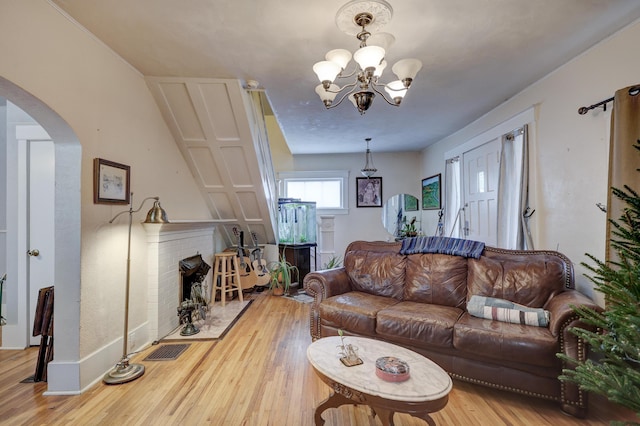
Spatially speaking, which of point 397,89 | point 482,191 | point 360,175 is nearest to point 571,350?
point 397,89

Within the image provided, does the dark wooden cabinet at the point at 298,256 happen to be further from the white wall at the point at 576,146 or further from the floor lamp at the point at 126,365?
the white wall at the point at 576,146

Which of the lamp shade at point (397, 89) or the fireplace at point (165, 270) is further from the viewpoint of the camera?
the fireplace at point (165, 270)

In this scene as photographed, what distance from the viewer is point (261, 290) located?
484cm

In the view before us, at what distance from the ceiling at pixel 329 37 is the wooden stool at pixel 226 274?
2292mm

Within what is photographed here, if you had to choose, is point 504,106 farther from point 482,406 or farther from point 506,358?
point 482,406

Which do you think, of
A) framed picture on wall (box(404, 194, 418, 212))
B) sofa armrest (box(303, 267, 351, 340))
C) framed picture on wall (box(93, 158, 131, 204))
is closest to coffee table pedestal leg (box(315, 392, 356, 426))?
sofa armrest (box(303, 267, 351, 340))

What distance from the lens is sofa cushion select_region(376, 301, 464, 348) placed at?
2.09 metres

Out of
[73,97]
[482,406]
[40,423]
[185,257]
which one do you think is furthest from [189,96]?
[482,406]

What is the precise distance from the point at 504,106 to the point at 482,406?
3.05 metres

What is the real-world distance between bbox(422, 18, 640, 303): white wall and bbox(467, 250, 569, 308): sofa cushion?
0.32 meters

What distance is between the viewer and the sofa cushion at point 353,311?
239 cm

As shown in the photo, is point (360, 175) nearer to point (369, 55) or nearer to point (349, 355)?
point (369, 55)

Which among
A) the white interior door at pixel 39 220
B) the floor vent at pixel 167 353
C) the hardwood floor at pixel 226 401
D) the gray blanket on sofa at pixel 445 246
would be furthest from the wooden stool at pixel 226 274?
the gray blanket on sofa at pixel 445 246

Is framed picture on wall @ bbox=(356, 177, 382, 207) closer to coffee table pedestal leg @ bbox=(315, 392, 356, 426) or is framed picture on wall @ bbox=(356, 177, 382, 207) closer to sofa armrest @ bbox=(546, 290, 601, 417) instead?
sofa armrest @ bbox=(546, 290, 601, 417)
